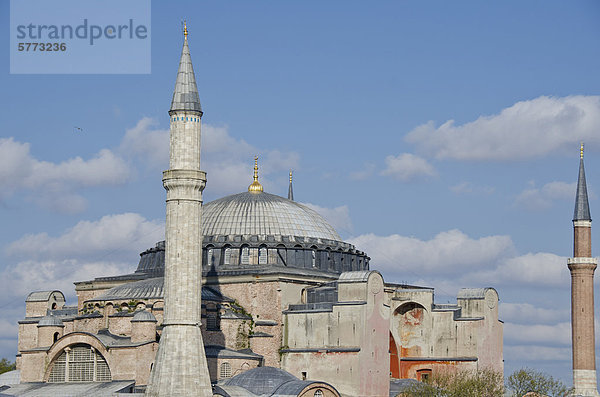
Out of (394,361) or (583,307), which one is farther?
(583,307)

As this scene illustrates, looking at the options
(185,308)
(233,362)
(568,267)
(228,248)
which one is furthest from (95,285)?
(568,267)

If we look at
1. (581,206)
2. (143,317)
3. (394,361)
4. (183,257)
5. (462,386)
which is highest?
(581,206)

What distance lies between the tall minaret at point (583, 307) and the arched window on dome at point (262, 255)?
1959 centimetres

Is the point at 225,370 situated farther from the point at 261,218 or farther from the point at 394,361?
the point at 261,218

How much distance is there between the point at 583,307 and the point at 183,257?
2905 centimetres

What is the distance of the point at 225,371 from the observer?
4991cm

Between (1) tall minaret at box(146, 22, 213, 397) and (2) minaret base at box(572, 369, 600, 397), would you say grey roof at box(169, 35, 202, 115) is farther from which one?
(2) minaret base at box(572, 369, 600, 397)

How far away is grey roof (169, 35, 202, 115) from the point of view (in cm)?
4675

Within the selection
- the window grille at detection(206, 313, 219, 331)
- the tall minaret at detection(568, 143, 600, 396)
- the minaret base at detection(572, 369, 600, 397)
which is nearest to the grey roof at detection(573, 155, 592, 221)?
the tall minaret at detection(568, 143, 600, 396)

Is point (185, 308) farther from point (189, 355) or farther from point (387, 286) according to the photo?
point (387, 286)

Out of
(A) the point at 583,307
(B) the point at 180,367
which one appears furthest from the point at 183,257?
(A) the point at 583,307

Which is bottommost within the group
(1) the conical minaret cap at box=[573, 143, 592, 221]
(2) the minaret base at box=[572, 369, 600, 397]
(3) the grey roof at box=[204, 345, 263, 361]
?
(2) the minaret base at box=[572, 369, 600, 397]

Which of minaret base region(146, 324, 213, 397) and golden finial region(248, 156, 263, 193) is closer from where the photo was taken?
minaret base region(146, 324, 213, 397)

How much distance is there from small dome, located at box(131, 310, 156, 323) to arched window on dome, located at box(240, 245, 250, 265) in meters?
8.80
